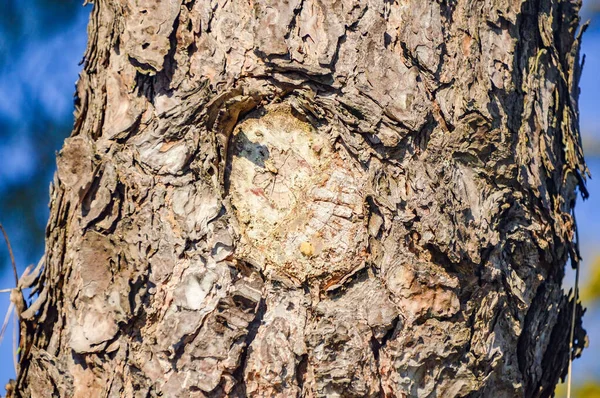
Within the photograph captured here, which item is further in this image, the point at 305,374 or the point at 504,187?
the point at 504,187

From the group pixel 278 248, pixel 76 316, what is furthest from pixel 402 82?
pixel 76 316

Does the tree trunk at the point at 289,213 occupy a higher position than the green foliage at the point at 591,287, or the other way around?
the green foliage at the point at 591,287

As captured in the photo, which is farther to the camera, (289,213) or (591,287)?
(591,287)

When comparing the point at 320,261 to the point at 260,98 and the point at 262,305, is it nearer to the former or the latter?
the point at 262,305

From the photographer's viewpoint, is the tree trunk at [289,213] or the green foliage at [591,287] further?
the green foliage at [591,287]

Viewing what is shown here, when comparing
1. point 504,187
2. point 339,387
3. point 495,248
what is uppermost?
point 504,187

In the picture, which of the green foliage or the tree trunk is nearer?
the tree trunk

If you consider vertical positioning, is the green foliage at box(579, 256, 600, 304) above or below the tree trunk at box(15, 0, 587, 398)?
above

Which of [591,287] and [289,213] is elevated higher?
[591,287]
